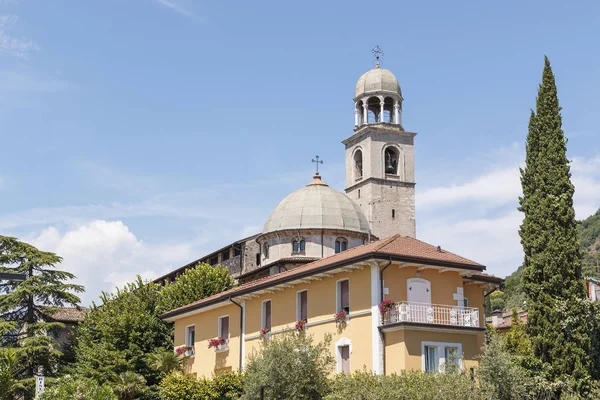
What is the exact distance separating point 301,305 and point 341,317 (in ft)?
10.8

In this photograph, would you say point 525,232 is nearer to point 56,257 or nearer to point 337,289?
point 337,289

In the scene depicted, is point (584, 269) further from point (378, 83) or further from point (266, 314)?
point (266, 314)

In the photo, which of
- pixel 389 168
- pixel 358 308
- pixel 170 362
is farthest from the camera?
pixel 389 168

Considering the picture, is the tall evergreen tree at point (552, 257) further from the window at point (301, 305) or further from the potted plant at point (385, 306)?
the window at point (301, 305)

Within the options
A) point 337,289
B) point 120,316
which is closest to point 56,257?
point 120,316

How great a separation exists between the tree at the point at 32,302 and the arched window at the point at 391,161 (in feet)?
103

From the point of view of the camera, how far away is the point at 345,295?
31047 millimetres

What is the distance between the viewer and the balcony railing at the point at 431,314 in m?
28.6

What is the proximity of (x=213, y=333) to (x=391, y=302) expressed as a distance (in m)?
12.9

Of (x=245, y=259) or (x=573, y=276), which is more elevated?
(x=245, y=259)

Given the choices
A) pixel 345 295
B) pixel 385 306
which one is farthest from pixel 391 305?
pixel 345 295

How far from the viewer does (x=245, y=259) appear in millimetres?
60969

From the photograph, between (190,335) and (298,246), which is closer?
(190,335)

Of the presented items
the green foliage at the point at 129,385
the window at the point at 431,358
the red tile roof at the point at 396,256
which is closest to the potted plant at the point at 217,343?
the red tile roof at the point at 396,256
